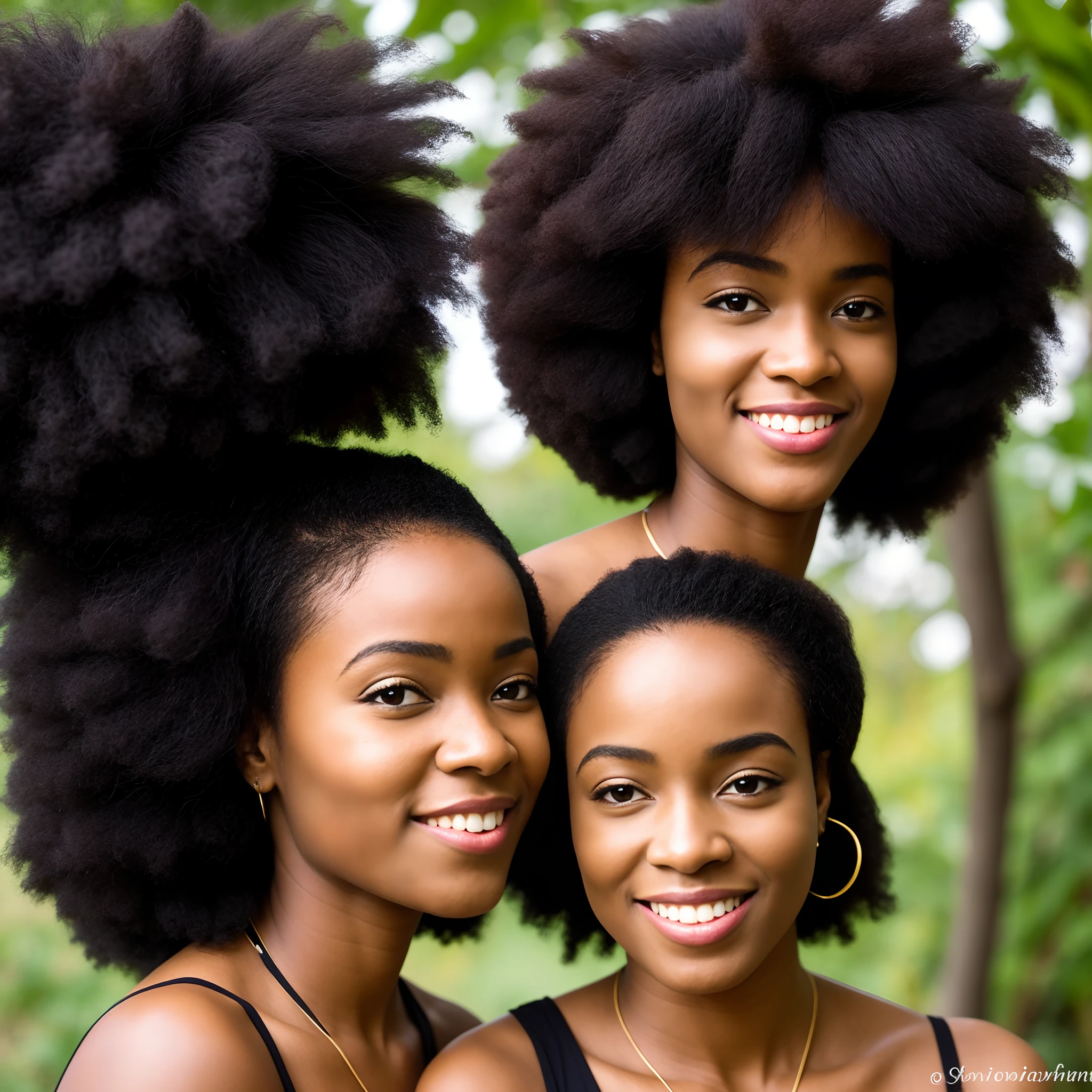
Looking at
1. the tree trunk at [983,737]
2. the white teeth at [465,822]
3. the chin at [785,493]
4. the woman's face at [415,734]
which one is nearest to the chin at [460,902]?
the woman's face at [415,734]

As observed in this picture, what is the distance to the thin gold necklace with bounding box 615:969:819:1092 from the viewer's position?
2.99 m

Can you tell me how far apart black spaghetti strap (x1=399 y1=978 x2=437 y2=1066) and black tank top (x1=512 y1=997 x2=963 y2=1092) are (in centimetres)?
48

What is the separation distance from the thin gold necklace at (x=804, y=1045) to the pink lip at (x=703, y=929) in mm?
395

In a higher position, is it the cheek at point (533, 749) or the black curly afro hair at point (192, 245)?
the black curly afro hair at point (192, 245)

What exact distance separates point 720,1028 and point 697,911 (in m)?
0.41

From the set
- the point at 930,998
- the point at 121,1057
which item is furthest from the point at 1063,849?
the point at 121,1057

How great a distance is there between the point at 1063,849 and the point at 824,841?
10.6 feet

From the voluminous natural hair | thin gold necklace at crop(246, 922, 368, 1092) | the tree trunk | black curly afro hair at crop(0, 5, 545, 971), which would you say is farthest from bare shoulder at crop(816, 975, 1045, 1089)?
the tree trunk

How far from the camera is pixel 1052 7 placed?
12.4ft

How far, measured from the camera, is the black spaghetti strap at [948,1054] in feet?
10.0

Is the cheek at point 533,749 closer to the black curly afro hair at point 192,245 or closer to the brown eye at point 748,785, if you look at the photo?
the brown eye at point 748,785

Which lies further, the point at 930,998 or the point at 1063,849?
the point at 930,998

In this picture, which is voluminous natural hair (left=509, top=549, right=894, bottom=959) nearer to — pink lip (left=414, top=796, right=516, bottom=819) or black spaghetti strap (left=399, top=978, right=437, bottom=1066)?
pink lip (left=414, top=796, right=516, bottom=819)

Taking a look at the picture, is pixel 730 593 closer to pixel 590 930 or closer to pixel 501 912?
pixel 590 930
